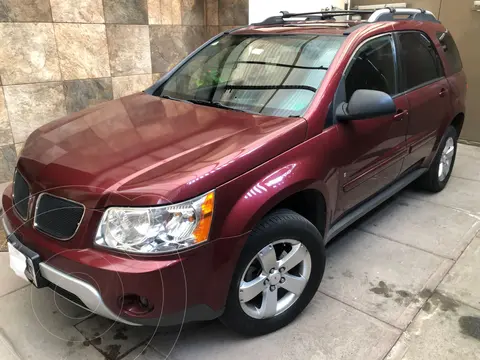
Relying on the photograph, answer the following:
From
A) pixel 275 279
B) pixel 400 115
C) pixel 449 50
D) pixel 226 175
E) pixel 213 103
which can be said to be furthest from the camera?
pixel 449 50

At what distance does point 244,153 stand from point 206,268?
2.00ft

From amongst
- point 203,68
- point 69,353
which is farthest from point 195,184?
point 203,68

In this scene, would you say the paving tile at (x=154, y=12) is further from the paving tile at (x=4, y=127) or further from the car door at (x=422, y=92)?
the car door at (x=422, y=92)

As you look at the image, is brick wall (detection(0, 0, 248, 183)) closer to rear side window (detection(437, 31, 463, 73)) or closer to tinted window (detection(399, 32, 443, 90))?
rear side window (detection(437, 31, 463, 73))

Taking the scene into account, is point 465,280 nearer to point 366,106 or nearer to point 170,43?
point 366,106

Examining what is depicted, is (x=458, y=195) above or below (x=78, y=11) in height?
below

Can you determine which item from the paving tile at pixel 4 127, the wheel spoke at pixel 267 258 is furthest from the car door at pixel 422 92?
the paving tile at pixel 4 127

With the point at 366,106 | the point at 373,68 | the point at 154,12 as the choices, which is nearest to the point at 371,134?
the point at 366,106

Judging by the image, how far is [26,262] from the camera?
7.20 ft

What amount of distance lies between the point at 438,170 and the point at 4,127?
4.65 metres

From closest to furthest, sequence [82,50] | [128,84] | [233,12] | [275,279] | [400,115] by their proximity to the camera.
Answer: [275,279], [400,115], [82,50], [128,84], [233,12]

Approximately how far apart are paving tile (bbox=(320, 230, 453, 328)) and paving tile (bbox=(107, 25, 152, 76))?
3612 mm

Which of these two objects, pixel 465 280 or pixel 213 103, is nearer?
pixel 213 103

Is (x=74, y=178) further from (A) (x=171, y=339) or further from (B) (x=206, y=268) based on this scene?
(A) (x=171, y=339)
